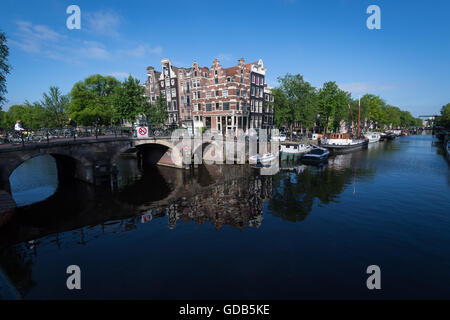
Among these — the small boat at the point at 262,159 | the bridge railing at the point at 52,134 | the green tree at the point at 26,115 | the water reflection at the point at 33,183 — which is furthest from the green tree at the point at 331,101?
the green tree at the point at 26,115

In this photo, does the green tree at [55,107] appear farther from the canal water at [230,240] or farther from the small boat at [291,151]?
the small boat at [291,151]

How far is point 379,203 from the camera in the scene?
19.3 metres

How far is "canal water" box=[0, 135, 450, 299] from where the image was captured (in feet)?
31.2

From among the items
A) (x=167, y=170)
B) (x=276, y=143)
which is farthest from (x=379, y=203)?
(x=167, y=170)

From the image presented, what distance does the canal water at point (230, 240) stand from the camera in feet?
31.2

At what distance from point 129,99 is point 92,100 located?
17854 millimetres

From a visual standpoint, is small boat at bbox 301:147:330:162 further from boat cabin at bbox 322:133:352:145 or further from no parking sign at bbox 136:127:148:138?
no parking sign at bbox 136:127:148:138

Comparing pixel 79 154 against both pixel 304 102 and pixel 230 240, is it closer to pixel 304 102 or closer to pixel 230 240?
pixel 230 240

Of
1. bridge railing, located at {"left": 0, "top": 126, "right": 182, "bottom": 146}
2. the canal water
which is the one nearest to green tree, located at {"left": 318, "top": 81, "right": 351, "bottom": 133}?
the canal water

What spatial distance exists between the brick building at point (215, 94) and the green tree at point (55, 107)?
2156 centimetres

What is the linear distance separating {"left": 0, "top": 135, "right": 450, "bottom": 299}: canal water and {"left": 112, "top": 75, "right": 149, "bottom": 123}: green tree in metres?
17.9

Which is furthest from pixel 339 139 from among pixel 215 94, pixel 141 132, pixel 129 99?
pixel 129 99

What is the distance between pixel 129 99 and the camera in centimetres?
3812
